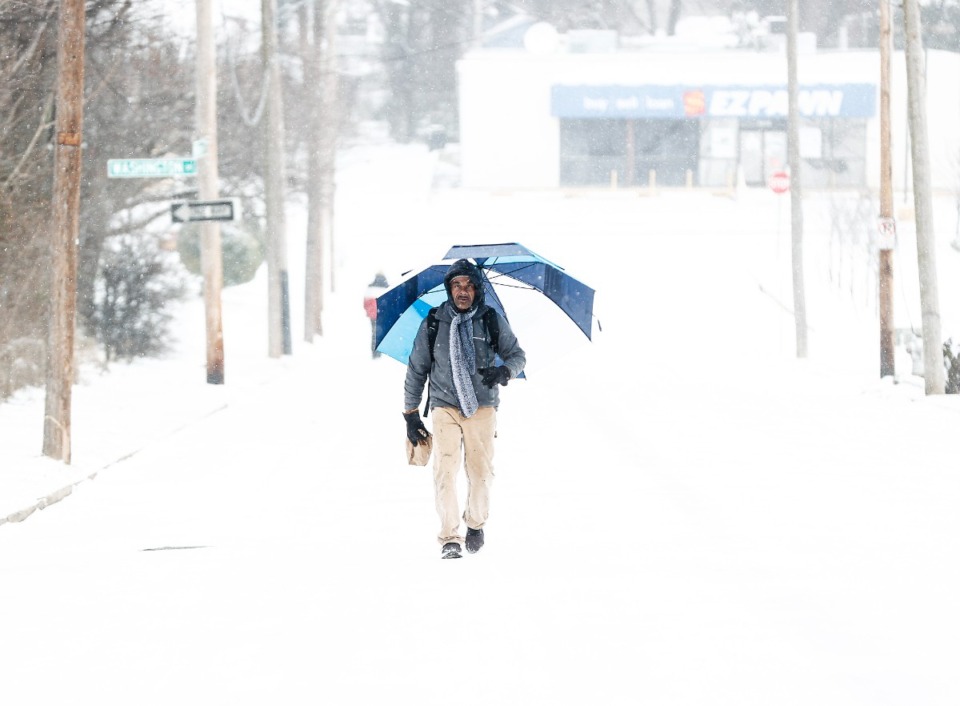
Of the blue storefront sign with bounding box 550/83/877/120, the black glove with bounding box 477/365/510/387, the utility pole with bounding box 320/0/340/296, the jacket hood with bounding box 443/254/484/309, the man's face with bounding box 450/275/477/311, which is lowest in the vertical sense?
the black glove with bounding box 477/365/510/387

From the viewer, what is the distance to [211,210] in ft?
65.3

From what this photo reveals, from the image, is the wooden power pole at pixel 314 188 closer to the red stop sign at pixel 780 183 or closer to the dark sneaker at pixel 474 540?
the red stop sign at pixel 780 183

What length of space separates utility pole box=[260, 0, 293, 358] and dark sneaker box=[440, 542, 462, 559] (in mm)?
18433

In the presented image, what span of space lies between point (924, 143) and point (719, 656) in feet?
47.0

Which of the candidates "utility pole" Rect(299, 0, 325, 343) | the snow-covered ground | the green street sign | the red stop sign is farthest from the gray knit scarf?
the red stop sign

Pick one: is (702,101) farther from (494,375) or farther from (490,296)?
(494,375)

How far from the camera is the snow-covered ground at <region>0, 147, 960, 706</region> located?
614 cm

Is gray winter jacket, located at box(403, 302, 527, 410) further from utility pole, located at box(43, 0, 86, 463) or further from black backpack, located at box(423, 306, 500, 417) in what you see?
utility pole, located at box(43, 0, 86, 463)

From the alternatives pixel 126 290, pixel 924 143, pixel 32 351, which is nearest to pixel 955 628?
pixel 924 143

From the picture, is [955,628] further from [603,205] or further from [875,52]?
[875,52]

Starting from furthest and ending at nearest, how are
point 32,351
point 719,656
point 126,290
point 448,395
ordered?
point 126,290 → point 32,351 → point 448,395 → point 719,656

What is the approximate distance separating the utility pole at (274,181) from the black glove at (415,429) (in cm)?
Answer: 1814

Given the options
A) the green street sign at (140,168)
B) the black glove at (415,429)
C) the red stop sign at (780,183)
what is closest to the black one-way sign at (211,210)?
the green street sign at (140,168)

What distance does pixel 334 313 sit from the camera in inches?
1667
